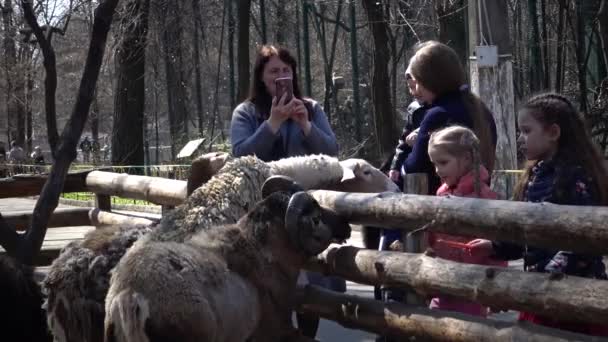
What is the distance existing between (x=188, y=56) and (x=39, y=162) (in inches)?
345

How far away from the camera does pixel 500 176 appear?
10.9m

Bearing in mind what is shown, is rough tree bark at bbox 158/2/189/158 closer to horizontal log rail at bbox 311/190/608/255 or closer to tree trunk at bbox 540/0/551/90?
tree trunk at bbox 540/0/551/90

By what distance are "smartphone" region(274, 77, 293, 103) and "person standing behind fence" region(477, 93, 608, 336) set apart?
176 centimetres

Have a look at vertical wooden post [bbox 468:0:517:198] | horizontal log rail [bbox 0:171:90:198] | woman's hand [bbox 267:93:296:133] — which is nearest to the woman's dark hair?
woman's hand [bbox 267:93:296:133]

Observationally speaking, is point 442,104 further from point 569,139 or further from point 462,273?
point 462,273

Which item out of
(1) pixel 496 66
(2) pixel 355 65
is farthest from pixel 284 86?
(2) pixel 355 65

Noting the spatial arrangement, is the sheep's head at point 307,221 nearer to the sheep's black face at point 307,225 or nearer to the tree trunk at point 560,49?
the sheep's black face at point 307,225

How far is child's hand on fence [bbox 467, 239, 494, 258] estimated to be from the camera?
4.74 metres

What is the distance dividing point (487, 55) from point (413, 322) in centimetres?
547

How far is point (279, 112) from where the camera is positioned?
5.94m

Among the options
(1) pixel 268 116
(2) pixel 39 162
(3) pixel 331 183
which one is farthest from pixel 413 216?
(2) pixel 39 162

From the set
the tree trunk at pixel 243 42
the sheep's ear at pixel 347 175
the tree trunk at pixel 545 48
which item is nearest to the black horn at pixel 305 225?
the sheep's ear at pixel 347 175

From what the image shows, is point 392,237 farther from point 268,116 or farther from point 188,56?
point 188,56

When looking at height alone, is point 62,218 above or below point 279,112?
below
